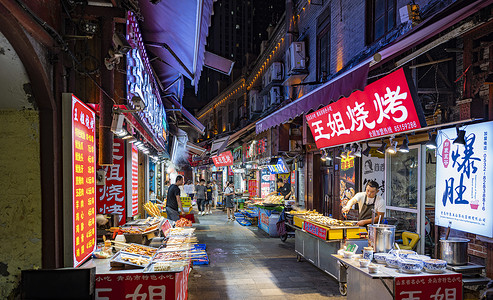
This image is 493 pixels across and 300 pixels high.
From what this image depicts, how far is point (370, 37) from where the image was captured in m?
9.59

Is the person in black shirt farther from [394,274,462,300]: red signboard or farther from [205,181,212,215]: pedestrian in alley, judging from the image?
[205,181,212,215]: pedestrian in alley

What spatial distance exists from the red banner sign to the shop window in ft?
17.8

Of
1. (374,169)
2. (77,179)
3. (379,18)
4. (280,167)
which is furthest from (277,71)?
(77,179)

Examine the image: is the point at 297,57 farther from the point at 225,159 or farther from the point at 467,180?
the point at 467,180

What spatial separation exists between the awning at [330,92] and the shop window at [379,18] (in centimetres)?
291

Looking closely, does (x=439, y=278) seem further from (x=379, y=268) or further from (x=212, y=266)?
(x=212, y=266)

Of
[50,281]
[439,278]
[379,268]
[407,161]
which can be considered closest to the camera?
[50,281]

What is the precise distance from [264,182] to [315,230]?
11674 mm

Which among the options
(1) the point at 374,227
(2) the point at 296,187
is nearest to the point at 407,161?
(1) the point at 374,227

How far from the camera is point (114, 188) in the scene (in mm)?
7293

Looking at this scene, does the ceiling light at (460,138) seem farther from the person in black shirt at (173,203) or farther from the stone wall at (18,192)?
the person in black shirt at (173,203)

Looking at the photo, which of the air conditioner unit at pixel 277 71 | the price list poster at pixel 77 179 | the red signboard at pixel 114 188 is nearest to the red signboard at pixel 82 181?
the price list poster at pixel 77 179

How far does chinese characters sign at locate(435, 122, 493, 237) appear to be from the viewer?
5219 mm

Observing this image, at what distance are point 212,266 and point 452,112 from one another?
693 centimetres
